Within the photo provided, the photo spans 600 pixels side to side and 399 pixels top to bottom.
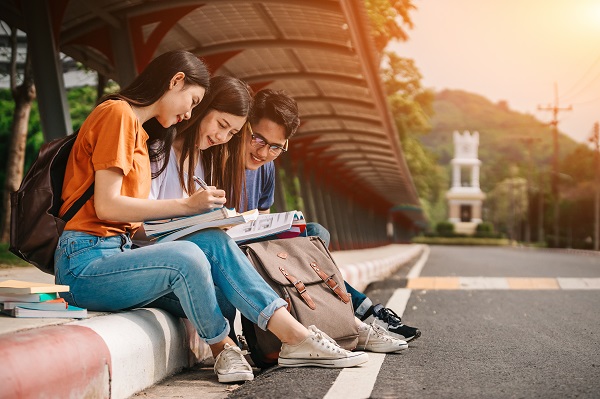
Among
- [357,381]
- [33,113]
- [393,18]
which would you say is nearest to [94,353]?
[357,381]

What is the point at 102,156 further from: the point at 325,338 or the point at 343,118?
the point at 343,118

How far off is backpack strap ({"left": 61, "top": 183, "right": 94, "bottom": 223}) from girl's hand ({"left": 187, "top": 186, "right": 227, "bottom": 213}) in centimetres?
44

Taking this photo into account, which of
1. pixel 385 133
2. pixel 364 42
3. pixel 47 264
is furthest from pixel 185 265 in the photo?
pixel 385 133

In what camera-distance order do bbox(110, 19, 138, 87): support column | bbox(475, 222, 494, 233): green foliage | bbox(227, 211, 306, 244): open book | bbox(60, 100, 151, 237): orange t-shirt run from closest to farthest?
bbox(60, 100, 151, 237): orange t-shirt
bbox(227, 211, 306, 244): open book
bbox(110, 19, 138, 87): support column
bbox(475, 222, 494, 233): green foliage

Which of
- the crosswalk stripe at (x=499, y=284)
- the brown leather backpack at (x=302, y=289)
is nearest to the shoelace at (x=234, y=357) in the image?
the brown leather backpack at (x=302, y=289)

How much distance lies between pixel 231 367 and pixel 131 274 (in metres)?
0.64

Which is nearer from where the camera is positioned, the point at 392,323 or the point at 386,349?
the point at 386,349

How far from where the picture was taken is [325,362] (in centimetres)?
430

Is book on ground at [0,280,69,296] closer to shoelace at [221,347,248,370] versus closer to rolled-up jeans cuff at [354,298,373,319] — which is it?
shoelace at [221,347,248,370]

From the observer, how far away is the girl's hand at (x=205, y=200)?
3.98 m

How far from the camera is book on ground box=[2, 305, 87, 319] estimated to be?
11.5ft

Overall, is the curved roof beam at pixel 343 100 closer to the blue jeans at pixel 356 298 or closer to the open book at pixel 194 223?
the blue jeans at pixel 356 298

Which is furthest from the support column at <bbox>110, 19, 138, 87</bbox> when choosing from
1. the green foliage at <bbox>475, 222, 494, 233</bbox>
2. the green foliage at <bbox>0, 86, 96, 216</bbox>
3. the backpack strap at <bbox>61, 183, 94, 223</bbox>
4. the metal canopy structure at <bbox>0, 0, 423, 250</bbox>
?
the green foliage at <bbox>475, 222, 494, 233</bbox>

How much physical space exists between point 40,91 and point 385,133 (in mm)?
10106
